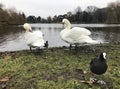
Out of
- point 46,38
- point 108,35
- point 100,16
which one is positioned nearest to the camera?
point 46,38

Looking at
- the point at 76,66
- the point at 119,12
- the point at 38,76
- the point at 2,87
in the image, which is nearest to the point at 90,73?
the point at 76,66

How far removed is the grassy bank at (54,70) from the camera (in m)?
6.39

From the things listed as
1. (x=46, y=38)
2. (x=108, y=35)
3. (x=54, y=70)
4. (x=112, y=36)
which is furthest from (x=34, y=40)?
(x=108, y=35)

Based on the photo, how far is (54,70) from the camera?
7297mm

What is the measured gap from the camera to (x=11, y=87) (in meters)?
6.55

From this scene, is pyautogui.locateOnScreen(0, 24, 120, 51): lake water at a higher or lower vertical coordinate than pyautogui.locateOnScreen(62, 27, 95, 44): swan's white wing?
lower

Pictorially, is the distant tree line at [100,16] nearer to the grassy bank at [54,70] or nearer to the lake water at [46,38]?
the lake water at [46,38]

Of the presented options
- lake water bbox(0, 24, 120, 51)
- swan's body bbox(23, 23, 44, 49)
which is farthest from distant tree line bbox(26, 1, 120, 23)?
swan's body bbox(23, 23, 44, 49)

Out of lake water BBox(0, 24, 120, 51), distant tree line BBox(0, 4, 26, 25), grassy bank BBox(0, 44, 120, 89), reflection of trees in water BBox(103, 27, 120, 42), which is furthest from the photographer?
distant tree line BBox(0, 4, 26, 25)

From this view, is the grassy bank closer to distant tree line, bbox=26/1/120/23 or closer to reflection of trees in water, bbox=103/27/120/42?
reflection of trees in water, bbox=103/27/120/42

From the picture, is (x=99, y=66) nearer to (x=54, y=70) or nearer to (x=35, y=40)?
(x=54, y=70)

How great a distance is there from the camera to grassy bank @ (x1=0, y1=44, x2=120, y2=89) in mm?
6391

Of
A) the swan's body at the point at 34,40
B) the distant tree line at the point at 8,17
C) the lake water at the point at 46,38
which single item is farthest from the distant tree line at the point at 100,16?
the swan's body at the point at 34,40

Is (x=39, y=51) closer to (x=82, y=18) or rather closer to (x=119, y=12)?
(x=119, y=12)
